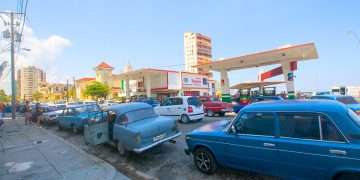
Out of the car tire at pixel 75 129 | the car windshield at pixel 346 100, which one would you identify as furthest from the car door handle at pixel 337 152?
the car tire at pixel 75 129

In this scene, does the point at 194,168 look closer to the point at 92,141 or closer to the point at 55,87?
the point at 92,141

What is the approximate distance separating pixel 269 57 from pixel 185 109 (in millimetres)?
12229

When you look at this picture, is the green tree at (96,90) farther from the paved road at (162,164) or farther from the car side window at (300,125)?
the car side window at (300,125)

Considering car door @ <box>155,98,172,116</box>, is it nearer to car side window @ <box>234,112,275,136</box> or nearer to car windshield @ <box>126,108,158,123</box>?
car windshield @ <box>126,108,158,123</box>

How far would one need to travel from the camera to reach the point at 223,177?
15.5ft

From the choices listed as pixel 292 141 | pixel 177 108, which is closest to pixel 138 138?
pixel 292 141

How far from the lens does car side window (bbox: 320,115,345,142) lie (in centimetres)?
320

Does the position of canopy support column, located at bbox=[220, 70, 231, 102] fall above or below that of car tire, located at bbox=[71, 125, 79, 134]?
above

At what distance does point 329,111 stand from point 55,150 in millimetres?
8960

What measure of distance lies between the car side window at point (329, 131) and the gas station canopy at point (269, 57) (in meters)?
16.1

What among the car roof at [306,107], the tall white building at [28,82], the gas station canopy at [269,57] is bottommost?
the car roof at [306,107]

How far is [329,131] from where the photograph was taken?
10.8 feet

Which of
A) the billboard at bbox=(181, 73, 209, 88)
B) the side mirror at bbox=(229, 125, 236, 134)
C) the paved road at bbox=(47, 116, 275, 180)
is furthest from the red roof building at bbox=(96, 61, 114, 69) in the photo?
the side mirror at bbox=(229, 125, 236, 134)

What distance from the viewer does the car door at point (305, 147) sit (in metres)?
3.25
